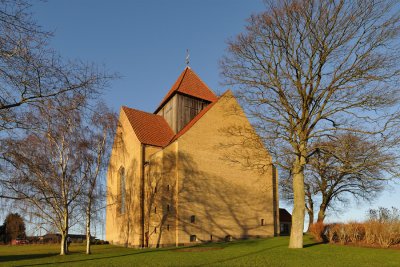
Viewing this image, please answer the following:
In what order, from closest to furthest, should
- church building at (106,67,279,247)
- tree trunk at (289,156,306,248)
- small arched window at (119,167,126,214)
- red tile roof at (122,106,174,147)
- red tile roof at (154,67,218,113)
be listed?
tree trunk at (289,156,306,248) → church building at (106,67,279,247) → red tile roof at (122,106,174,147) → small arched window at (119,167,126,214) → red tile roof at (154,67,218,113)

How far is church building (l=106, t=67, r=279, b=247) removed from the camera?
26266 millimetres

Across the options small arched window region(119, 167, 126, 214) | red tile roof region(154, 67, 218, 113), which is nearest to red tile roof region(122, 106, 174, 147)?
red tile roof region(154, 67, 218, 113)

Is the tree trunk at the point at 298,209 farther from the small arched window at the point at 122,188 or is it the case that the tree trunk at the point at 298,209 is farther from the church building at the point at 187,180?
the small arched window at the point at 122,188

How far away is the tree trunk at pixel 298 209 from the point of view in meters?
16.9

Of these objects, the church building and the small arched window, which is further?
the small arched window

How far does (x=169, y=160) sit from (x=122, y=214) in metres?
7.77

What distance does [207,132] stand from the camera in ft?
94.9

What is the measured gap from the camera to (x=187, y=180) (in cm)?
2688

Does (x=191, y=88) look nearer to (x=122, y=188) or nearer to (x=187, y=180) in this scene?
(x=187, y=180)

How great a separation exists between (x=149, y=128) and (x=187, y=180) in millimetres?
7023

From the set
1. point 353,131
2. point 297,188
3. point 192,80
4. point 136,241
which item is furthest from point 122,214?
point 353,131

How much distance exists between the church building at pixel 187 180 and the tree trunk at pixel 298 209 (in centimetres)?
655

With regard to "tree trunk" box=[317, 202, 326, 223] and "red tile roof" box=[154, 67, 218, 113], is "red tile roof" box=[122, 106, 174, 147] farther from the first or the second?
"tree trunk" box=[317, 202, 326, 223]

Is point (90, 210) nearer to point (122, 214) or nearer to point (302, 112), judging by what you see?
point (122, 214)
